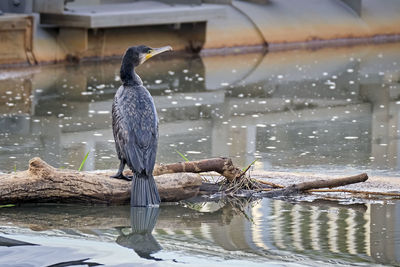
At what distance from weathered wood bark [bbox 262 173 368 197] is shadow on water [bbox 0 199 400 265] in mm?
108

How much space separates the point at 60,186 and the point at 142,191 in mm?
534

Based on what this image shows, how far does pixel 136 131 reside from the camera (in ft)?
21.0

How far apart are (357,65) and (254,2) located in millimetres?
2990

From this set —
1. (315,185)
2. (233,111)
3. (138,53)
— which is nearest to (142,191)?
(138,53)

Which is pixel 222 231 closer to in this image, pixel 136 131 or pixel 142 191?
pixel 142 191

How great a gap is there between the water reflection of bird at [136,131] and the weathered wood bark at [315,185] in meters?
0.97

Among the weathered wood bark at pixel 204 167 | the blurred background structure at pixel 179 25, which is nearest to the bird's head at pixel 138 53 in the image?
the weathered wood bark at pixel 204 167

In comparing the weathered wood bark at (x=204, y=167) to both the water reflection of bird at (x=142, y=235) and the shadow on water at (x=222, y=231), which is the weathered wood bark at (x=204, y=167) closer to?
the shadow on water at (x=222, y=231)

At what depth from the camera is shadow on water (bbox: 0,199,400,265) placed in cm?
546

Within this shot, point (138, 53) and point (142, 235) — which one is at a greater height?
point (138, 53)

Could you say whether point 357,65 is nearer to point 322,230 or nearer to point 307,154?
point 307,154

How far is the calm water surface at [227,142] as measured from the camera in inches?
221

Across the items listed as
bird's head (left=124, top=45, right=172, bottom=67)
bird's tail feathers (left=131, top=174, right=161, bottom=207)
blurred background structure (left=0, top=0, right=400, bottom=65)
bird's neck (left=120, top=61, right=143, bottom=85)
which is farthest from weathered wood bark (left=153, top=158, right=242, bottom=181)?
blurred background structure (left=0, top=0, right=400, bottom=65)

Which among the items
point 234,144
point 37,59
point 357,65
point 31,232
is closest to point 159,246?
point 31,232
